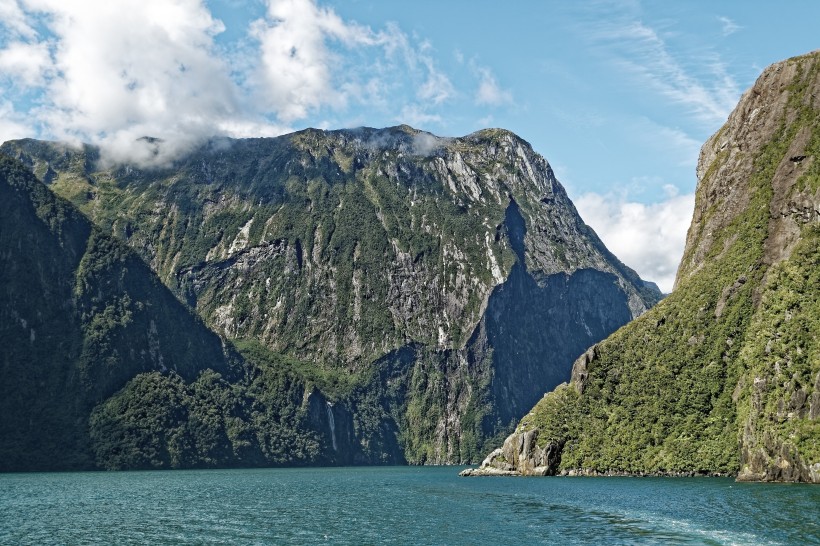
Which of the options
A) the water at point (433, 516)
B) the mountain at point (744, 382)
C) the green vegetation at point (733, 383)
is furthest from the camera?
the green vegetation at point (733, 383)

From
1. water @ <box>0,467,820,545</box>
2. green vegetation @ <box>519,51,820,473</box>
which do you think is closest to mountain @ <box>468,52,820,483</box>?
green vegetation @ <box>519,51,820,473</box>

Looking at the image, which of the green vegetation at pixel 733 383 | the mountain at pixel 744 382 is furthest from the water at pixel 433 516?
the green vegetation at pixel 733 383

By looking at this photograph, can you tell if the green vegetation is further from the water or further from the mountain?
the water

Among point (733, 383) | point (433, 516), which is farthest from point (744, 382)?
point (433, 516)

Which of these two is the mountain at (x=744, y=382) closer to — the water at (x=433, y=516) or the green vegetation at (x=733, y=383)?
the green vegetation at (x=733, y=383)

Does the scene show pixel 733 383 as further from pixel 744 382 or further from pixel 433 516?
pixel 433 516

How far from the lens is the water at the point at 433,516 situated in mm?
79625

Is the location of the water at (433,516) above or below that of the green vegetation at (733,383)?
below

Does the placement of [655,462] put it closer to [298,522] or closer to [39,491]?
[298,522]

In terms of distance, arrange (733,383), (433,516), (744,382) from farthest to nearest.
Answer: (733,383) < (744,382) < (433,516)

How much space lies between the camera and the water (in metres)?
79.6

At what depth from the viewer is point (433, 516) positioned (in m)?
102

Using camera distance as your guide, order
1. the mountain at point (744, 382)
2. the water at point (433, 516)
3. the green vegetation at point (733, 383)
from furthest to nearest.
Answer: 1. the green vegetation at point (733, 383)
2. the mountain at point (744, 382)
3. the water at point (433, 516)

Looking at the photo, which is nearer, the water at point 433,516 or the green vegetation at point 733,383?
the water at point 433,516
